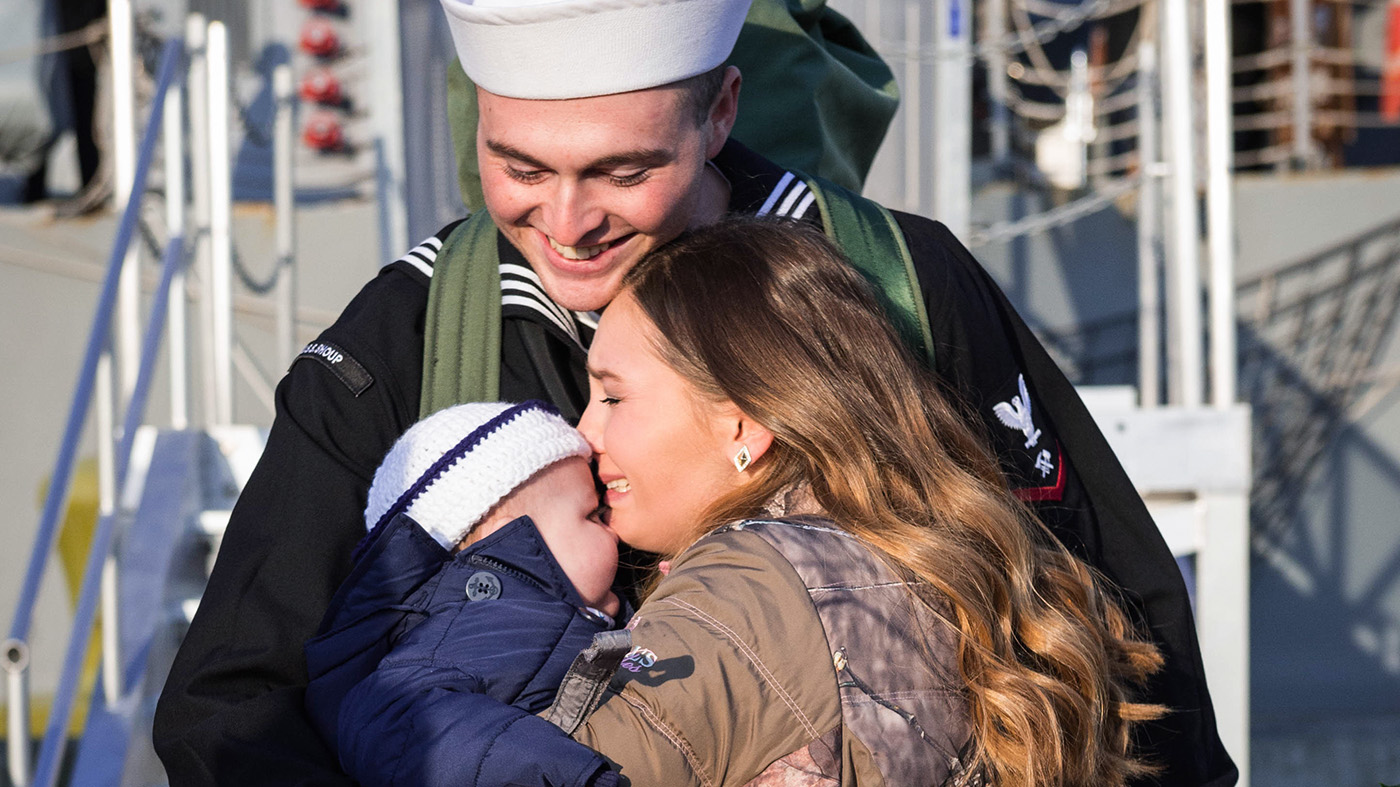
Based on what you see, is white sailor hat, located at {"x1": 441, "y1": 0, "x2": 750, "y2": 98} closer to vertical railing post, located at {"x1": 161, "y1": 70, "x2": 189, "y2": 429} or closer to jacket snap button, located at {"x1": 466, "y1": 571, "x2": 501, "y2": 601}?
jacket snap button, located at {"x1": 466, "y1": 571, "x2": 501, "y2": 601}

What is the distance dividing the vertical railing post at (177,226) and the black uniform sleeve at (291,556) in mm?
1861

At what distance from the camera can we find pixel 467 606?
134cm

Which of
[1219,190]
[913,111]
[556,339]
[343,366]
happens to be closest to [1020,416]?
[556,339]

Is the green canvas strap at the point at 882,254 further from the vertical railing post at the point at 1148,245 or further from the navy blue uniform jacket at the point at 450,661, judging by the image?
the vertical railing post at the point at 1148,245

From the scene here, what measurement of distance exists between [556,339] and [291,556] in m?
0.44

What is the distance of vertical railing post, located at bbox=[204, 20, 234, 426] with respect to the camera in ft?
11.4

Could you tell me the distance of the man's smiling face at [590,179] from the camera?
5.00 ft

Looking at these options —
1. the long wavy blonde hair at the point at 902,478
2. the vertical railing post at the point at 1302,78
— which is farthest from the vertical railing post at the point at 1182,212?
the vertical railing post at the point at 1302,78

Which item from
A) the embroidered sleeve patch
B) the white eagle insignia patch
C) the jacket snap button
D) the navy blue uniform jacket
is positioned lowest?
the navy blue uniform jacket

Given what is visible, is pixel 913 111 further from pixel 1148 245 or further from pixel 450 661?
pixel 450 661

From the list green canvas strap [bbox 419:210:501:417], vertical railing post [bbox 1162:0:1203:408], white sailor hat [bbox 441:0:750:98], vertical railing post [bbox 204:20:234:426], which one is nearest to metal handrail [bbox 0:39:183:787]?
vertical railing post [bbox 204:20:234:426]

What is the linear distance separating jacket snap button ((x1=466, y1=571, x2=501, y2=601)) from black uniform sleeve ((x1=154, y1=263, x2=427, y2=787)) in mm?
187

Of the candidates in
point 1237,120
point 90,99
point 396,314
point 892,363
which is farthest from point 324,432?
point 90,99

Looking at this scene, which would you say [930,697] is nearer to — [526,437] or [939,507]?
[939,507]
